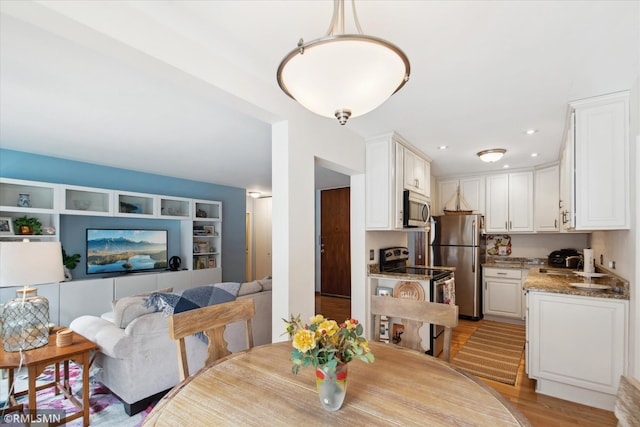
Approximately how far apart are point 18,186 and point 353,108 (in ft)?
15.2

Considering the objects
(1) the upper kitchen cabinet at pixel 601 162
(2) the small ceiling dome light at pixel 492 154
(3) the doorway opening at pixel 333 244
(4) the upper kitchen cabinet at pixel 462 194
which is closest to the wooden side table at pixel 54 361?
(1) the upper kitchen cabinet at pixel 601 162

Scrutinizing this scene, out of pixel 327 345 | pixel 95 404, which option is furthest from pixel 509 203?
pixel 95 404

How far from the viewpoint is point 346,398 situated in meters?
1.10

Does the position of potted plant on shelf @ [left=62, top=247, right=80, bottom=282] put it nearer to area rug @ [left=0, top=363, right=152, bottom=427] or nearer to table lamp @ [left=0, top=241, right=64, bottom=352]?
area rug @ [left=0, top=363, right=152, bottom=427]

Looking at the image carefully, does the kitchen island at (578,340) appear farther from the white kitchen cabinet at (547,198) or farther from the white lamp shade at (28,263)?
the white lamp shade at (28,263)

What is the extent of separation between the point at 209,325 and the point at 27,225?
373 cm

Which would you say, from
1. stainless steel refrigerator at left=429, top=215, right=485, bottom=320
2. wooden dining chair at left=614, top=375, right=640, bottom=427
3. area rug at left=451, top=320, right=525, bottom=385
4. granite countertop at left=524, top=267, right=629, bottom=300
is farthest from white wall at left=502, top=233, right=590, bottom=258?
wooden dining chair at left=614, top=375, right=640, bottom=427

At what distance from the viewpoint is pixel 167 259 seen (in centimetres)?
546

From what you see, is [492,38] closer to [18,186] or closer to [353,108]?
[353,108]

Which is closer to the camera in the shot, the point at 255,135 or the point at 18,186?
the point at 255,135

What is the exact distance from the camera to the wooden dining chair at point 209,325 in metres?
1.43

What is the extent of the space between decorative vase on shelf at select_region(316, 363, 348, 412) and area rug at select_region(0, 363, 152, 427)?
1970 mm

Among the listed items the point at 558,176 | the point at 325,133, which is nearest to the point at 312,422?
the point at 325,133

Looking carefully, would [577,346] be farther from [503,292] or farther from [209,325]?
[209,325]
